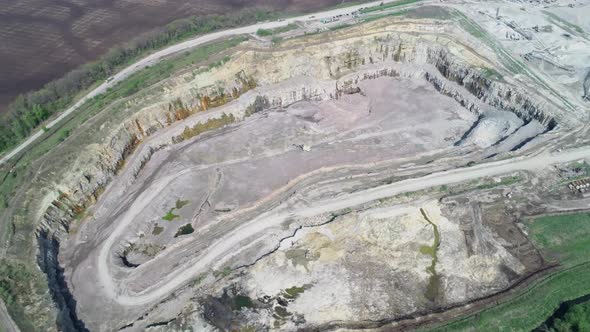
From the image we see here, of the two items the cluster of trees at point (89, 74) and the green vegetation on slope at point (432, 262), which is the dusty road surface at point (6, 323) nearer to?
the cluster of trees at point (89, 74)

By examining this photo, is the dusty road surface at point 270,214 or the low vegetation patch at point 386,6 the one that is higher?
the low vegetation patch at point 386,6

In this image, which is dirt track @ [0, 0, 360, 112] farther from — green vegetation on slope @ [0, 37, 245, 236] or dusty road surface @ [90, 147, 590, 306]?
dusty road surface @ [90, 147, 590, 306]

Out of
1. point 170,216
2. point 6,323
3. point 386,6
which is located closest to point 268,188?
point 170,216

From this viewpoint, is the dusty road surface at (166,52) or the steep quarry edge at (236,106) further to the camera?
the dusty road surface at (166,52)

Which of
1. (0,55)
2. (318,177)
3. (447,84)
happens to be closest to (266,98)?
(318,177)

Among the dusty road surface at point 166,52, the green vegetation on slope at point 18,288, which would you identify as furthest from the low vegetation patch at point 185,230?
the dusty road surface at point 166,52

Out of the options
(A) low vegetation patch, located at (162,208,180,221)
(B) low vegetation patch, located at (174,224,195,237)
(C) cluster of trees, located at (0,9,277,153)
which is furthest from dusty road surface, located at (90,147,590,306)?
(C) cluster of trees, located at (0,9,277,153)
